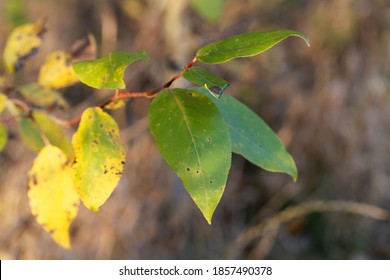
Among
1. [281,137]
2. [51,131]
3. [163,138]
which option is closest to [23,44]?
[51,131]

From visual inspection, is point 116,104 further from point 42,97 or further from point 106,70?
point 42,97

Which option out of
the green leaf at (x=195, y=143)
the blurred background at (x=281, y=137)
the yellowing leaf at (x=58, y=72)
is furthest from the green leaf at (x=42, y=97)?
the blurred background at (x=281, y=137)

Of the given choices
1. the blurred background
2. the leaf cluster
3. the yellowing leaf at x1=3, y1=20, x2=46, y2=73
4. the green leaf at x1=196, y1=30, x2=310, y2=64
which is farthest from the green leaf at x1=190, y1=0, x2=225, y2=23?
the green leaf at x1=196, y1=30, x2=310, y2=64

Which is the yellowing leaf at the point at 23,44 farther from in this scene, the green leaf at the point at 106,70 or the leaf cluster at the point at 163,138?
the green leaf at the point at 106,70

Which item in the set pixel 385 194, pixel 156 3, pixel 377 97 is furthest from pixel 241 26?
pixel 385 194

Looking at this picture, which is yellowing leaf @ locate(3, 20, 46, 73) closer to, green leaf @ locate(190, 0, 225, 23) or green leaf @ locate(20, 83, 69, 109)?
green leaf @ locate(20, 83, 69, 109)

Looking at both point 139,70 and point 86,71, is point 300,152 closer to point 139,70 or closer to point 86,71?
point 139,70
